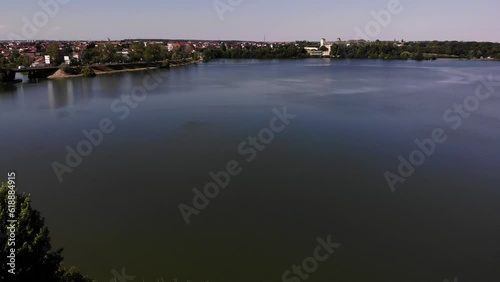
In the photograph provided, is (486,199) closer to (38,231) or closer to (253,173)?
(253,173)

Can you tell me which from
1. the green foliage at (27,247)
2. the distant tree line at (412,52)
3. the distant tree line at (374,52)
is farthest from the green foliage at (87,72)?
the distant tree line at (412,52)

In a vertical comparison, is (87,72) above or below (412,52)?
below

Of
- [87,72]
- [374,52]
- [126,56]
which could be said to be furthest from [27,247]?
[374,52]

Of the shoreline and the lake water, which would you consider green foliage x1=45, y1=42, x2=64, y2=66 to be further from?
the lake water

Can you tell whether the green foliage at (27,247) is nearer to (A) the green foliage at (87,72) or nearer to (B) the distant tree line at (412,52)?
(A) the green foliage at (87,72)

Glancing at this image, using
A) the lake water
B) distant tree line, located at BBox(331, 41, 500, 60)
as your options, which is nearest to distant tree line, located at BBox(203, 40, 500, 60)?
distant tree line, located at BBox(331, 41, 500, 60)

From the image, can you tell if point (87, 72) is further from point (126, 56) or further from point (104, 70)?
point (126, 56)
